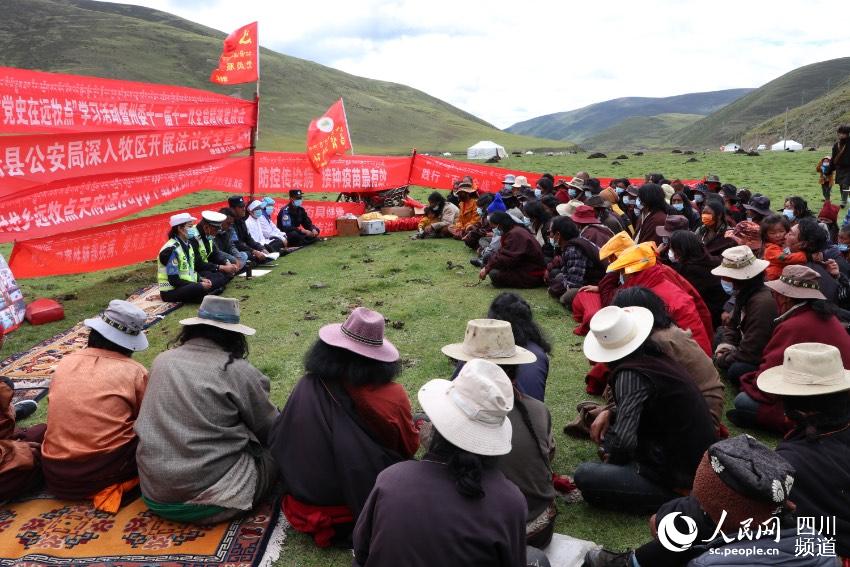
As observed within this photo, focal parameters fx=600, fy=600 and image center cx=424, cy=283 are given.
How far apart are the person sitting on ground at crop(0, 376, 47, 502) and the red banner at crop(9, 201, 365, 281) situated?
203 inches

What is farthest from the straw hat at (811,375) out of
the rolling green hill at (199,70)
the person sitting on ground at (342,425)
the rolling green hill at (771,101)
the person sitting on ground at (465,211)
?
the rolling green hill at (771,101)

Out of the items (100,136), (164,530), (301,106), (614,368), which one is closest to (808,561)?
(614,368)

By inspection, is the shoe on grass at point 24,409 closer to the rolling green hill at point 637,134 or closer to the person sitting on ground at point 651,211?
the person sitting on ground at point 651,211

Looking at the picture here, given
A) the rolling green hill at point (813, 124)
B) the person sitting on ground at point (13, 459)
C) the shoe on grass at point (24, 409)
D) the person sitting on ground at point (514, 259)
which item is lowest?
the shoe on grass at point (24, 409)

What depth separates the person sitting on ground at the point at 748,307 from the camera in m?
5.27

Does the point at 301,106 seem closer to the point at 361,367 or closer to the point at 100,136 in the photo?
the point at 100,136

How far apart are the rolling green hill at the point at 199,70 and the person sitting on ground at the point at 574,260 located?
233ft

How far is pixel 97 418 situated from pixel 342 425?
1.79 metres

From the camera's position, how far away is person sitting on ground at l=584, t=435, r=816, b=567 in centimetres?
225

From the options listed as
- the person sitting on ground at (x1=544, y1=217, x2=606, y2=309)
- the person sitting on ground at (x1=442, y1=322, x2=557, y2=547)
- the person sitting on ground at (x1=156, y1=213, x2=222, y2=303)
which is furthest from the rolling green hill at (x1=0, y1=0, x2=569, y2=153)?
the person sitting on ground at (x1=442, y1=322, x2=557, y2=547)

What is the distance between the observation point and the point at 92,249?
967cm

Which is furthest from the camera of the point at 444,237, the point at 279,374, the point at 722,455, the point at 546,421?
the point at 444,237

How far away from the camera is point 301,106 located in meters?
102

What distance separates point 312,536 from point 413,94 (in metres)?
168
